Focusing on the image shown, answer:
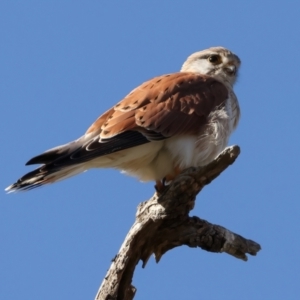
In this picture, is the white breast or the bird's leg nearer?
the white breast

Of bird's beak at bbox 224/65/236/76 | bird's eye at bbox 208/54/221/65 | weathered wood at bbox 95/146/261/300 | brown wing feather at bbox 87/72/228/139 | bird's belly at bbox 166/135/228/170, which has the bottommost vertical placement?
weathered wood at bbox 95/146/261/300

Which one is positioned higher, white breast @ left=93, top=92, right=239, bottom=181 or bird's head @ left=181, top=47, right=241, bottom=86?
bird's head @ left=181, top=47, right=241, bottom=86

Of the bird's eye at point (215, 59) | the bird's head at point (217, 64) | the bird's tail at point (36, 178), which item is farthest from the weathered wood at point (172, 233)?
the bird's eye at point (215, 59)

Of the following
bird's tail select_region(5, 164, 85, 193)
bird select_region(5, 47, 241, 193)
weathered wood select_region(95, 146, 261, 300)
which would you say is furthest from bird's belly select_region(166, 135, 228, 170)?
bird's tail select_region(5, 164, 85, 193)

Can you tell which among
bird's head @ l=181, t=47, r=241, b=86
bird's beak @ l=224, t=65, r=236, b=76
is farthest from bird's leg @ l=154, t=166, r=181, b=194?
bird's beak @ l=224, t=65, r=236, b=76

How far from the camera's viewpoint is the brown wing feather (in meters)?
6.11

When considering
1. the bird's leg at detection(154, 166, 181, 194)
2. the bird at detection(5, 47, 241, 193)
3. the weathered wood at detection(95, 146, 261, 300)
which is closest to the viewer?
the weathered wood at detection(95, 146, 261, 300)

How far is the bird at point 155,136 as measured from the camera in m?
5.76

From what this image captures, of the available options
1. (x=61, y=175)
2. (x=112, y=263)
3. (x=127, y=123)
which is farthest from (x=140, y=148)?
(x=112, y=263)

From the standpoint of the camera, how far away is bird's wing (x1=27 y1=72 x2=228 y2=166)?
5.83 meters

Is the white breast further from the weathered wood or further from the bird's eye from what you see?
the bird's eye

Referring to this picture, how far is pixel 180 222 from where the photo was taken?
18.6 ft

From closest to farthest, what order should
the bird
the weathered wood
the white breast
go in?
1. the weathered wood
2. the bird
3. the white breast

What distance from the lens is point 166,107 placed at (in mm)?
6348
